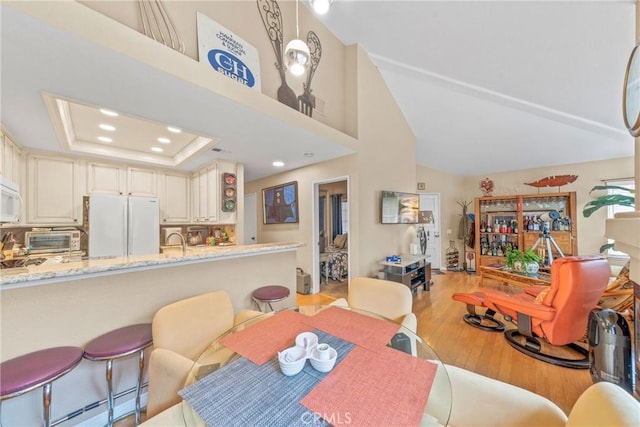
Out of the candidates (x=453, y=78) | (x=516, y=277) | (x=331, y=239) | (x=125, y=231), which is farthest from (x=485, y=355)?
(x=125, y=231)

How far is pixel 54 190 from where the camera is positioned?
3.20 m

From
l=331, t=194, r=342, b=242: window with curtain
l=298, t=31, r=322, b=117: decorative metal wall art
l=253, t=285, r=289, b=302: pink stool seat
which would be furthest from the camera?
l=331, t=194, r=342, b=242: window with curtain

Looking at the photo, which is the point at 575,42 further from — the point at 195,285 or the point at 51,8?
the point at 195,285

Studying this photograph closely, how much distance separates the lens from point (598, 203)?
121 inches

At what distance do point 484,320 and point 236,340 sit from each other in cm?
319

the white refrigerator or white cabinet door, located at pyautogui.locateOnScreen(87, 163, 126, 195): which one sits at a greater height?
white cabinet door, located at pyautogui.locateOnScreen(87, 163, 126, 195)

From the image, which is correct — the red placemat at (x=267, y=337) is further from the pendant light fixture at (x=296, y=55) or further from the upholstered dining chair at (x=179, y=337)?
the pendant light fixture at (x=296, y=55)

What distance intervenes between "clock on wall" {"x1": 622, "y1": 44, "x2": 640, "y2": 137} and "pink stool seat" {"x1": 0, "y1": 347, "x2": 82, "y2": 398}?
120 inches

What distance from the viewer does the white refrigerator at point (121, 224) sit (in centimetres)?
332

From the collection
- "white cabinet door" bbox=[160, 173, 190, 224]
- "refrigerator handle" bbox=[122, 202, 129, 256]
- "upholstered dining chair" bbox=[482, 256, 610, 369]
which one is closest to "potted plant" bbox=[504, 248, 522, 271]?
"upholstered dining chair" bbox=[482, 256, 610, 369]

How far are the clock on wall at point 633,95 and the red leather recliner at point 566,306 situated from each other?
1246 mm

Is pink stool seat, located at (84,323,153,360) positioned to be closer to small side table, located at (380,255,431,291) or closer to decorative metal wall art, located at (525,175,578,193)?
small side table, located at (380,255,431,291)

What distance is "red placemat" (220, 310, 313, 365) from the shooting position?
3.67 ft

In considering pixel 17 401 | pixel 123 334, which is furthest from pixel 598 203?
pixel 17 401
